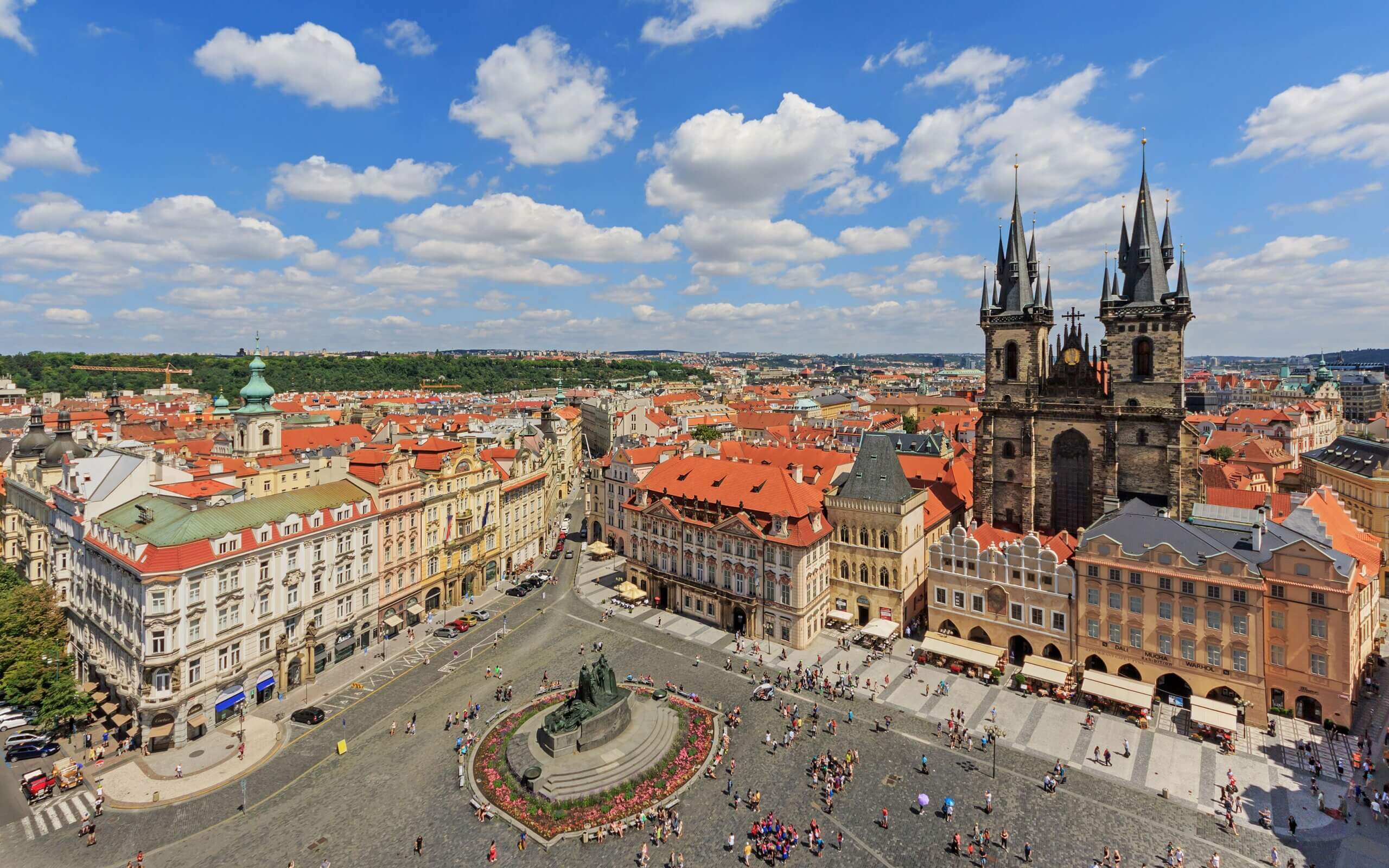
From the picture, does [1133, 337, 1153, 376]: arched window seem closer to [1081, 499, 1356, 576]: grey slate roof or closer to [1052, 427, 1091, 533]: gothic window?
[1052, 427, 1091, 533]: gothic window

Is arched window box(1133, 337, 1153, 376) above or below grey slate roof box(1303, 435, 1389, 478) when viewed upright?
above


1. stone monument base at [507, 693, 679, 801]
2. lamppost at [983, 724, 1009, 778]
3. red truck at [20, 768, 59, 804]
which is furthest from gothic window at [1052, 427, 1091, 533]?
red truck at [20, 768, 59, 804]

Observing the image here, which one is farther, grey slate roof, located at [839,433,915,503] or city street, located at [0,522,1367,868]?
grey slate roof, located at [839,433,915,503]

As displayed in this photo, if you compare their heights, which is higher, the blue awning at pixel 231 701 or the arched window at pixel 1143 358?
the arched window at pixel 1143 358

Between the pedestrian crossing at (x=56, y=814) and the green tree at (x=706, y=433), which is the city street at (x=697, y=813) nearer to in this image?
the pedestrian crossing at (x=56, y=814)

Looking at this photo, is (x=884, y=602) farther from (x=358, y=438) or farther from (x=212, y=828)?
(x=358, y=438)

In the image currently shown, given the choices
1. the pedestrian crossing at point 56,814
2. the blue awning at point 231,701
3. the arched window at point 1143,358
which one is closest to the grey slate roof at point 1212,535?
the arched window at point 1143,358
